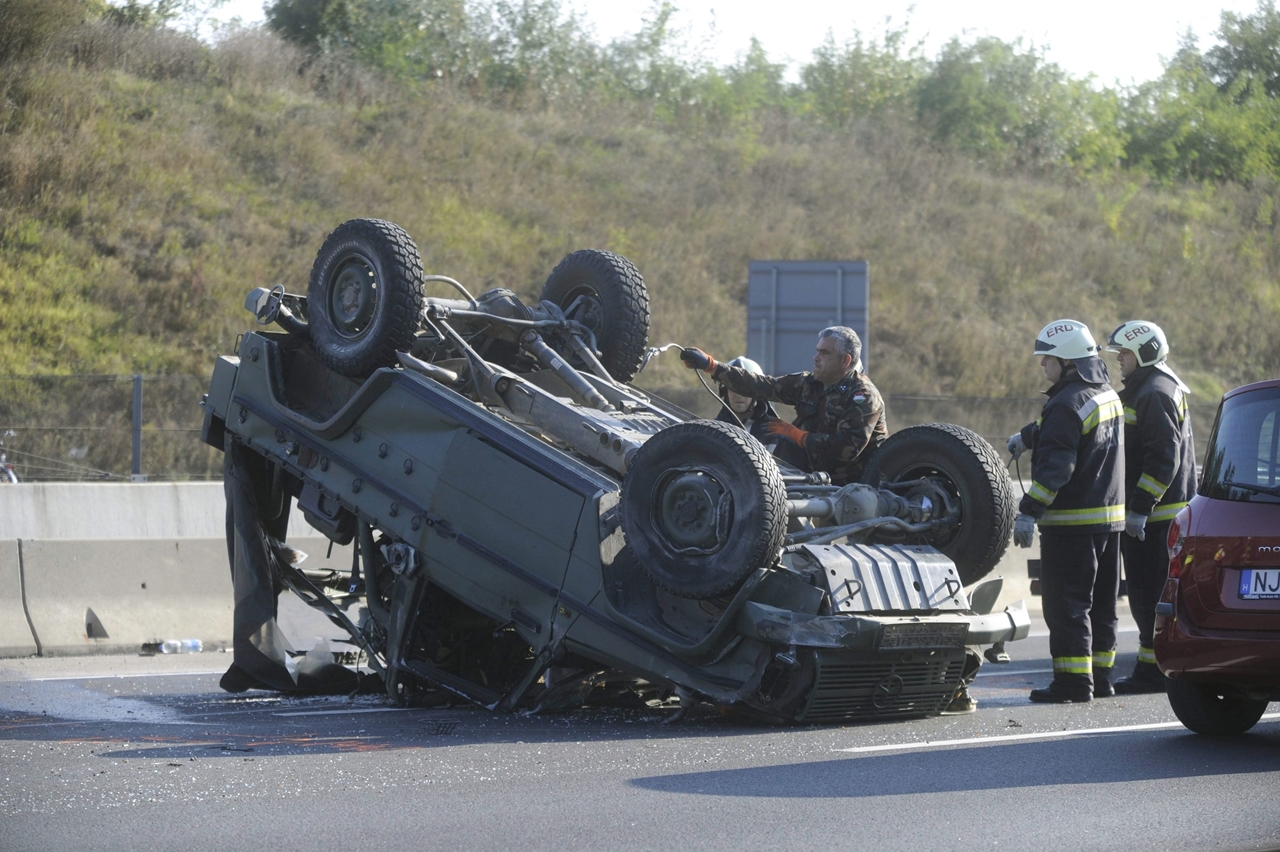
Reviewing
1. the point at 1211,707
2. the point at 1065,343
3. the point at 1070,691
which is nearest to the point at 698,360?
the point at 1065,343

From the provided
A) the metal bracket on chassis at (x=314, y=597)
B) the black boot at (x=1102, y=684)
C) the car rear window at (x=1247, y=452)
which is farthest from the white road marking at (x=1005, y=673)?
the metal bracket on chassis at (x=314, y=597)

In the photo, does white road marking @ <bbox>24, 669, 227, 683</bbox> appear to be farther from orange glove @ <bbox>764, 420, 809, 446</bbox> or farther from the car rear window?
the car rear window

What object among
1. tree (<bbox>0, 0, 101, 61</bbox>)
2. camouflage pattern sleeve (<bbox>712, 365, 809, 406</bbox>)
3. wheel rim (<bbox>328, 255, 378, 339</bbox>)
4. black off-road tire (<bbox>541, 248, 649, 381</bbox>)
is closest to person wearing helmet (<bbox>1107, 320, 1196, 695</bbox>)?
camouflage pattern sleeve (<bbox>712, 365, 809, 406</bbox>)

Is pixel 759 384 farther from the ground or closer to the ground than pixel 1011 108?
closer to the ground

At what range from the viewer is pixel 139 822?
4430 mm

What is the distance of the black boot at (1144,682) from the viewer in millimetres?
7820

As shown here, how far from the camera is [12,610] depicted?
8.60 meters

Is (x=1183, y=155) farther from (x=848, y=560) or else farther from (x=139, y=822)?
(x=139, y=822)

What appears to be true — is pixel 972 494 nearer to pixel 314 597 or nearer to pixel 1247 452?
pixel 1247 452

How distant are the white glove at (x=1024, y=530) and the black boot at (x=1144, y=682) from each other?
146 centimetres

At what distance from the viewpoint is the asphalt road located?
14.2 ft

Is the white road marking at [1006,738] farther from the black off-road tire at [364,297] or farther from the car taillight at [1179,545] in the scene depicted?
the black off-road tire at [364,297]

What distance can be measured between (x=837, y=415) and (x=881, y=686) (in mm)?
1739

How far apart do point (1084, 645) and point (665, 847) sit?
3698 mm
